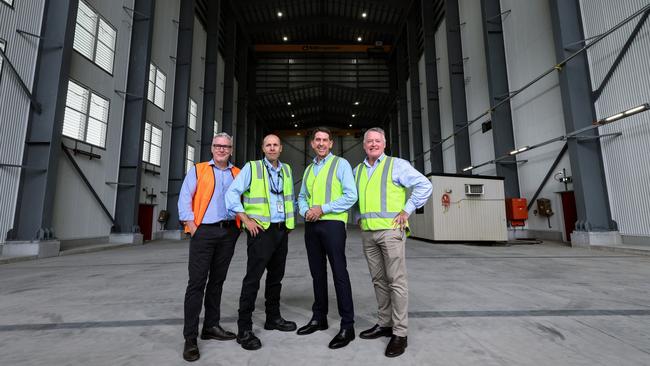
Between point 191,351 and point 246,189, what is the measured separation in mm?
1404

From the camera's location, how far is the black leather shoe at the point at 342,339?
100 inches

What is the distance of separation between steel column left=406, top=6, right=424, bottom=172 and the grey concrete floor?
20.8m

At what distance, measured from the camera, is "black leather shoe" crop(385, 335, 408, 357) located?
2375 millimetres

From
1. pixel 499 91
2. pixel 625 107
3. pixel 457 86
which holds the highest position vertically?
pixel 457 86

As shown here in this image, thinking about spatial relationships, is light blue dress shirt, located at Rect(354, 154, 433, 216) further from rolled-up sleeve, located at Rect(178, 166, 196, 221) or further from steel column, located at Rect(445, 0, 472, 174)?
steel column, located at Rect(445, 0, 472, 174)

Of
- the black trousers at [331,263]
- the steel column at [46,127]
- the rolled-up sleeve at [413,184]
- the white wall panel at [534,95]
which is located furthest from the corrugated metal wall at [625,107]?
the steel column at [46,127]

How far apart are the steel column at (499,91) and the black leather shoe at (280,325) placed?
1454 centimetres

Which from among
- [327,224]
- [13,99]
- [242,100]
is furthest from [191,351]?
[242,100]

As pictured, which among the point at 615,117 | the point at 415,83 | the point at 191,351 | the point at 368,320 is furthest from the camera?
the point at 415,83

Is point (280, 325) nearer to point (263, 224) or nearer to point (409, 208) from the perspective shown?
point (263, 224)

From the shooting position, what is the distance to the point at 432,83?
22938mm

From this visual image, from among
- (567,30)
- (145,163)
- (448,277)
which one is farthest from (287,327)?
(145,163)

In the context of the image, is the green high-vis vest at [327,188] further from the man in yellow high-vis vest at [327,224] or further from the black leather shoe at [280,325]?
the black leather shoe at [280,325]

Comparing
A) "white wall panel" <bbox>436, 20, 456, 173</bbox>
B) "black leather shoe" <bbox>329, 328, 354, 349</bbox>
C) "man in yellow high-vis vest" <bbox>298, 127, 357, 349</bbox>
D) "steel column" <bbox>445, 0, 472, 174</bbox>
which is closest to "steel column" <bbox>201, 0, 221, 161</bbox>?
"steel column" <bbox>445, 0, 472, 174</bbox>
